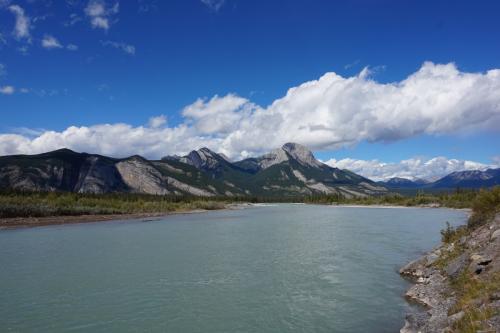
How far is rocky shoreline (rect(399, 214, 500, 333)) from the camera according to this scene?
52.2 feet

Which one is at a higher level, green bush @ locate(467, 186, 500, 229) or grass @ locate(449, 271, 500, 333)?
green bush @ locate(467, 186, 500, 229)

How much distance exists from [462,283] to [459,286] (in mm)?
281

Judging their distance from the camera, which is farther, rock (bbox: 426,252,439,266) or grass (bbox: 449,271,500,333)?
rock (bbox: 426,252,439,266)

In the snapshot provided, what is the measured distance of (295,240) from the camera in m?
59.3

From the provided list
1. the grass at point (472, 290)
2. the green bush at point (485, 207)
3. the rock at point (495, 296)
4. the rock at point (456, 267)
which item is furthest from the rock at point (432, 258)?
the rock at point (495, 296)

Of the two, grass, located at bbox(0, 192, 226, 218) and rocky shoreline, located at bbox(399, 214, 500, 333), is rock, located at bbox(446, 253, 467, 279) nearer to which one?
rocky shoreline, located at bbox(399, 214, 500, 333)

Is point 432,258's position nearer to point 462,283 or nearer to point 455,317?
point 462,283

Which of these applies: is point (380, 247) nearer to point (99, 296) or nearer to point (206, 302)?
point (206, 302)

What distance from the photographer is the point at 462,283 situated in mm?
23578

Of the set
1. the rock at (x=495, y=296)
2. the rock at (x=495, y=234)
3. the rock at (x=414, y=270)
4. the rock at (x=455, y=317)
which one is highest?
the rock at (x=495, y=234)

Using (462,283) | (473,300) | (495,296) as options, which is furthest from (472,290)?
(462,283)

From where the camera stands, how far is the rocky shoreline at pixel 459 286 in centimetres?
1590

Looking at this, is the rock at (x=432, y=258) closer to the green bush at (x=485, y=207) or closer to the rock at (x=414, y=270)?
the rock at (x=414, y=270)

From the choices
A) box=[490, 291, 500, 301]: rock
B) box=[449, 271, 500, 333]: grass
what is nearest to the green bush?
box=[449, 271, 500, 333]: grass
